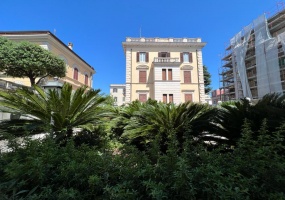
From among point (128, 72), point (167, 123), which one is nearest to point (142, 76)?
point (128, 72)

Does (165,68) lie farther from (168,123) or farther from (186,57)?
(168,123)

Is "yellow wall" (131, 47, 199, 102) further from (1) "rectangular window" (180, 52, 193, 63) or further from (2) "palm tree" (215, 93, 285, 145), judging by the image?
(2) "palm tree" (215, 93, 285, 145)

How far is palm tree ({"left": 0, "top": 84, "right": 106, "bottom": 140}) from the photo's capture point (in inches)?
151

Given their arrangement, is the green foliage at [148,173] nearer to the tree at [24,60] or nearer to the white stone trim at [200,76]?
the tree at [24,60]

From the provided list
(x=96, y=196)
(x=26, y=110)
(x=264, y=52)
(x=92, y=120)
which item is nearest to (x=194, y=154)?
(x=96, y=196)

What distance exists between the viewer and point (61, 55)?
20.8 meters

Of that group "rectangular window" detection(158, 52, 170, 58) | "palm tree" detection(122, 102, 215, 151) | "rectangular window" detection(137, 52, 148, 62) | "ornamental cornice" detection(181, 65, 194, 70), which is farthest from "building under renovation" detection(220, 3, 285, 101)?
"palm tree" detection(122, 102, 215, 151)

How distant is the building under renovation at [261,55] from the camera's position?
24281 mm

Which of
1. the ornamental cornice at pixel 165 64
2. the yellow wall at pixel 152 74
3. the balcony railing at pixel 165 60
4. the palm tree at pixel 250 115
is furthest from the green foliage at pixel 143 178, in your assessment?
the balcony railing at pixel 165 60

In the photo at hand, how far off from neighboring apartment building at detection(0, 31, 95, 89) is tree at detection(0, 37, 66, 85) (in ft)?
15.7

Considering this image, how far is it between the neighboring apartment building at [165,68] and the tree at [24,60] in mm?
12503

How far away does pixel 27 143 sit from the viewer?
8.09ft

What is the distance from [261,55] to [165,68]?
14.3 meters

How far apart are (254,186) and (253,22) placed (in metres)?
33.9
